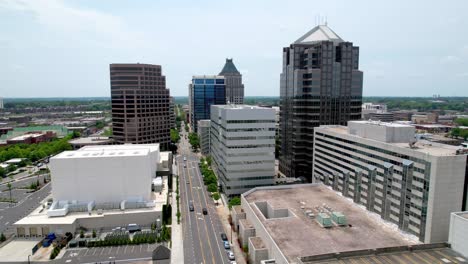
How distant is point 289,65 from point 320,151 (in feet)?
142

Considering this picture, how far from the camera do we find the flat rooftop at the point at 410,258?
48.5 metres

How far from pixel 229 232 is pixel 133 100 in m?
103

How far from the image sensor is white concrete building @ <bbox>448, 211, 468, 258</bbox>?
165 ft

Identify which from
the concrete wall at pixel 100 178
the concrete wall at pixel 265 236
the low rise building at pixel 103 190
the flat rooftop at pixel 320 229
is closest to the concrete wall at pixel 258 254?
the concrete wall at pixel 265 236

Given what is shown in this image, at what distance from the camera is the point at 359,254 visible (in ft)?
166

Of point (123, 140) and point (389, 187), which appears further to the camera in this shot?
point (123, 140)

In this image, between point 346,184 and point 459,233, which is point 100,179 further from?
point 459,233

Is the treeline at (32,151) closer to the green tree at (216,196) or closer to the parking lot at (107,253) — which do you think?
the parking lot at (107,253)

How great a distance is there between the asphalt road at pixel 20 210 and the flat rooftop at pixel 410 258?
3329 inches

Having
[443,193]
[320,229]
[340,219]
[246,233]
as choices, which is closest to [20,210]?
[246,233]

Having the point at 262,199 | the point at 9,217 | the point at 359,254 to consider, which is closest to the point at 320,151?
the point at 262,199

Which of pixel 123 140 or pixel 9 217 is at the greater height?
pixel 123 140

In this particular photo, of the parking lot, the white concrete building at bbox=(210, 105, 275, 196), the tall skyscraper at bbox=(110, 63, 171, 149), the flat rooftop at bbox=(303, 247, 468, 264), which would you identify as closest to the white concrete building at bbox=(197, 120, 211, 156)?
the tall skyscraper at bbox=(110, 63, 171, 149)

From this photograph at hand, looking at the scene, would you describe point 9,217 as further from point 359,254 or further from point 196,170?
point 359,254
